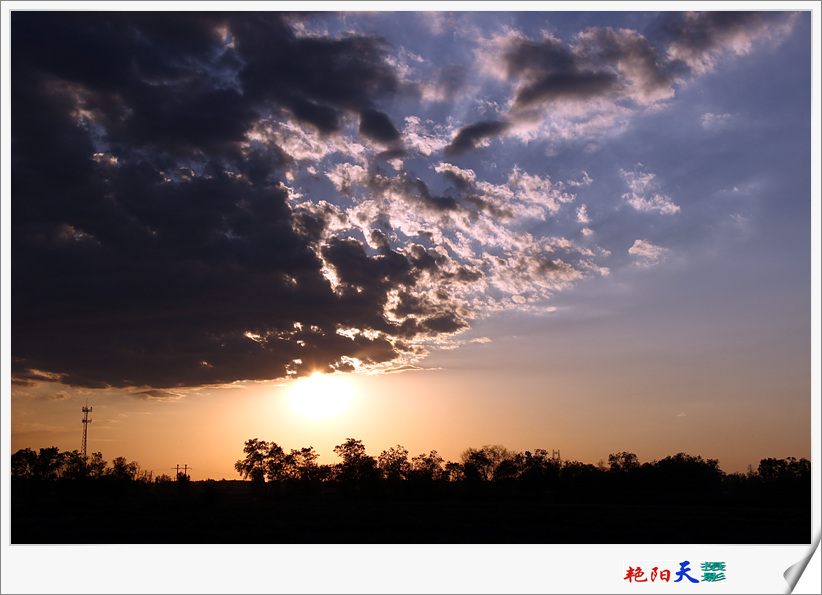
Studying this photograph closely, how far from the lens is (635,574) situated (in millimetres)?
6539

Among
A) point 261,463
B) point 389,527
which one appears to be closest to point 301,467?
point 261,463

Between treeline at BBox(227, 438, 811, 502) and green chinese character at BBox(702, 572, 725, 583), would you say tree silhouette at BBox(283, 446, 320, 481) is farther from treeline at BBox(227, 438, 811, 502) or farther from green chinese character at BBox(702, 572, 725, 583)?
green chinese character at BBox(702, 572, 725, 583)

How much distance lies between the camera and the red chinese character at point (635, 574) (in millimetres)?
6496

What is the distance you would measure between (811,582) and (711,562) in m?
0.93

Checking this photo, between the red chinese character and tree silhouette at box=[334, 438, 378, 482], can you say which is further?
tree silhouette at box=[334, 438, 378, 482]

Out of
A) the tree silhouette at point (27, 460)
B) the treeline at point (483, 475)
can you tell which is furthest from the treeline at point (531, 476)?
the tree silhouette at point (27, 460)

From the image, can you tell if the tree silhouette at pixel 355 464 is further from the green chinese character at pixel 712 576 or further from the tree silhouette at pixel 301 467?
the green chinese character at pixel 712 576

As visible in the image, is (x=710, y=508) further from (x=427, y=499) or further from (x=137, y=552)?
(x=137, y=552)

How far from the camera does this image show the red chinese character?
21.3 feet

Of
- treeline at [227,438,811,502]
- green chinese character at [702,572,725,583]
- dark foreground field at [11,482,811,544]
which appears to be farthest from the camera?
treeline at [227,438,811,502]

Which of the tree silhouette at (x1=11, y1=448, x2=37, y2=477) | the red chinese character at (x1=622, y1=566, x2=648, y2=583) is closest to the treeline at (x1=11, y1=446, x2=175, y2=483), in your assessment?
the tree silhouette at (x1=11, y1=448, x2=37, y2=477)

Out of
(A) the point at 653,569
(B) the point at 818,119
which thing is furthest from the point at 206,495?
(B) the point at 818,119

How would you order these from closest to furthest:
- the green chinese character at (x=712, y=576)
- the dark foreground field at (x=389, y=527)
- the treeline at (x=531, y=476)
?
the green chinese character at (x=712, y=576) < the dark foreground field at (x=389, y=527) < the treeline at (x=531, y=476)

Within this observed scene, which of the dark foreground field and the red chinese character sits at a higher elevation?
the red chinese character
